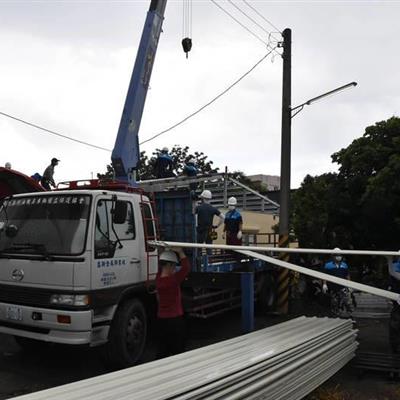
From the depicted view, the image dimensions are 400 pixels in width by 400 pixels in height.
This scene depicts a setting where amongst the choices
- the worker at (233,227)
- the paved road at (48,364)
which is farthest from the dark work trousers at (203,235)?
the paved road at (48,364)

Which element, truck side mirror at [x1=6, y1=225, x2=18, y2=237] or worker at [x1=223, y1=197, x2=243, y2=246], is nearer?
truck side mirror at [x1=6, y1=225, x2=18, y2=237]

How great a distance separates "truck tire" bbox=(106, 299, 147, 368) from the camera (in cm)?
639

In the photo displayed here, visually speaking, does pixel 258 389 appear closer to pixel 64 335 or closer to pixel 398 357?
pixel 64 335

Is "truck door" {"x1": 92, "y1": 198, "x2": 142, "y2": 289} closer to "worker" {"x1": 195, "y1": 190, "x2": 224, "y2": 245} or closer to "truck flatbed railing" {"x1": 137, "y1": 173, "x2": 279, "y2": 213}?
"worker" {"x1": 195, "y1": 190, "x2": 224, "y2": 245}

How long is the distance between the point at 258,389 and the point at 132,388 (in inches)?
48.0

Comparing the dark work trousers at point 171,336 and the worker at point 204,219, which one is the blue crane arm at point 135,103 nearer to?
the worker at point 204,219

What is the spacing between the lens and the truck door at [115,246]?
249 inches

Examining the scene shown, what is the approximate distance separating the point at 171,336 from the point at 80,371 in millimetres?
1533

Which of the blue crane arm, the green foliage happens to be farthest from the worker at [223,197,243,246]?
the green foliage

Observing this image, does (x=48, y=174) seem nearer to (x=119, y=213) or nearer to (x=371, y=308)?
(x=119, y=213)

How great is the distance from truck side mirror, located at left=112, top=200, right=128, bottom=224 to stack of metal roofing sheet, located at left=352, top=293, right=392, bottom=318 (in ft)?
22.3

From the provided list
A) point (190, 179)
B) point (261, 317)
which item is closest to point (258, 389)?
point (190, 179)

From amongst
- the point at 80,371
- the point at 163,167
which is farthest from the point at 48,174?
the point at 80,371

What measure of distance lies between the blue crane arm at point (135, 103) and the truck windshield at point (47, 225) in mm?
2270
